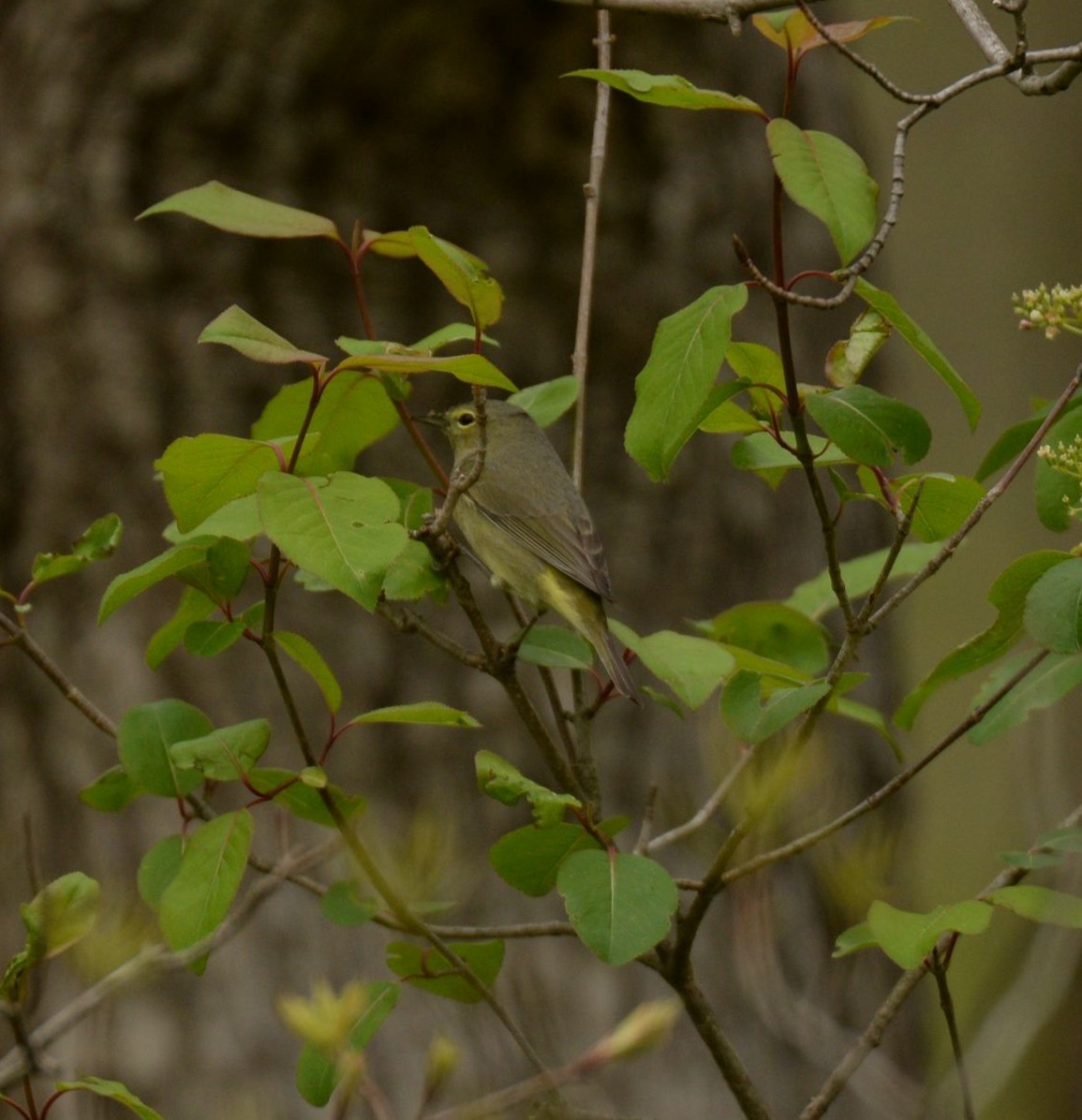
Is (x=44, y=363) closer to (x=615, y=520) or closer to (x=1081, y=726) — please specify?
(x=615, y=520)

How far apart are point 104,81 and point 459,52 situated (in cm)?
74

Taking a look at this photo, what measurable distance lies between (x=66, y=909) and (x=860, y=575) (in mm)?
940

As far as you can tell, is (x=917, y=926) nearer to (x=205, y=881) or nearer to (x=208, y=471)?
(x=205, y=881)

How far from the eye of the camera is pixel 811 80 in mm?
3660

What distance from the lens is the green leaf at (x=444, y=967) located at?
1.46 meters

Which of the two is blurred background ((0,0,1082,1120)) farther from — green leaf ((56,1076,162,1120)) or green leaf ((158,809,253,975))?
green leaf ((56,1076,162,1120))

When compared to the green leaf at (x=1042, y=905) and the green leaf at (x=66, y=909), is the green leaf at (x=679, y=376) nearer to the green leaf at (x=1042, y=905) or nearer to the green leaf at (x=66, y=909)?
the green leaf at (x=1042, y=905)

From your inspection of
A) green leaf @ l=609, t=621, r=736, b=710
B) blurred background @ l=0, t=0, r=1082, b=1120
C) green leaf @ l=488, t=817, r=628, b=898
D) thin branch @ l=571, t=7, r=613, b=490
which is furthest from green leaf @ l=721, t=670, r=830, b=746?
blurred background @ l=0, t=0, r=1082, b=1120

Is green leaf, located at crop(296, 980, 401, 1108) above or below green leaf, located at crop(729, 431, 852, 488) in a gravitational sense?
below

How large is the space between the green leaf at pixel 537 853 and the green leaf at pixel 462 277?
46 centimetres

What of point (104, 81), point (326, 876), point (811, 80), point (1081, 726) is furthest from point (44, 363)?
point (1081, 726)

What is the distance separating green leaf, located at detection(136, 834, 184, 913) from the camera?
1.43m

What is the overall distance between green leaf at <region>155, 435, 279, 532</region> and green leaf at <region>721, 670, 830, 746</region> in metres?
0.47

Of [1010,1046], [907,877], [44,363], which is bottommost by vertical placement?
[907,877]
